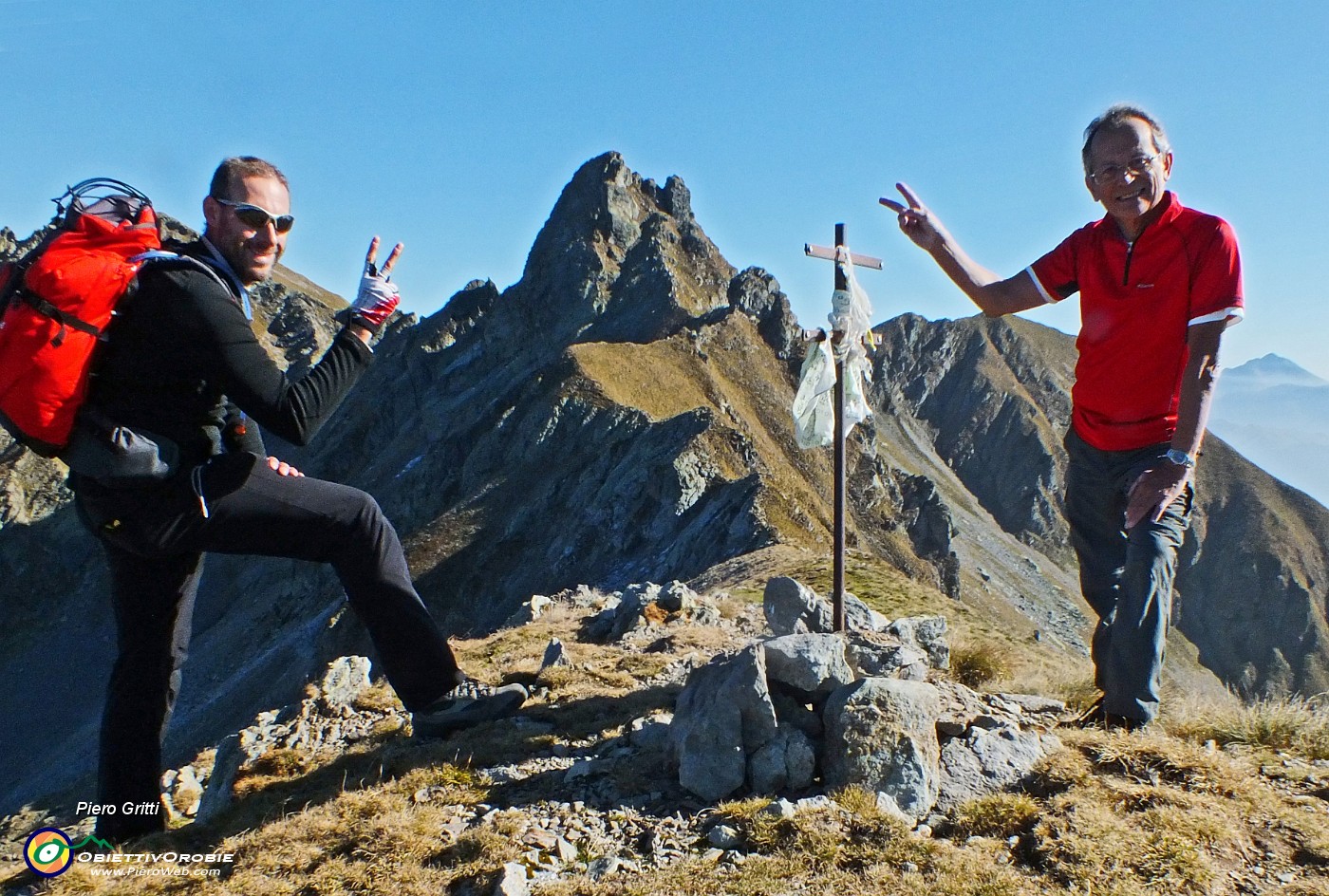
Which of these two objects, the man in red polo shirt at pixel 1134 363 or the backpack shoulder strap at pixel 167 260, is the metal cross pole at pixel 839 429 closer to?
the man in red polo shirt at pixel 1134 363

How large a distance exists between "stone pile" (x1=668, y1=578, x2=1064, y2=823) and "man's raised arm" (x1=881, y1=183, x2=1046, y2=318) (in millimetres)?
2499

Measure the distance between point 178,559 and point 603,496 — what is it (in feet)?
142

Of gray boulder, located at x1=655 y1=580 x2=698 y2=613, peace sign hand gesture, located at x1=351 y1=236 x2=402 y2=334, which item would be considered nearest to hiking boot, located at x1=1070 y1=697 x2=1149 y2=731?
peace sign hand gesture, located at x1=351 y1=236 x2=402 y2=334

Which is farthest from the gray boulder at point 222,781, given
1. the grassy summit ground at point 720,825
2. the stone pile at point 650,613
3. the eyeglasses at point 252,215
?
the stone pile at point 650,613

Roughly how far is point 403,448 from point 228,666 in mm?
30293

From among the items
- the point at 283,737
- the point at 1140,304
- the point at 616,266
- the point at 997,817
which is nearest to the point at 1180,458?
the point at 1140,304

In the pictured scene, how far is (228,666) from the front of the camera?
61688mm

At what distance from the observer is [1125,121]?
190 inches

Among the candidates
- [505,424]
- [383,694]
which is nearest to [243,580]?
[505,424]

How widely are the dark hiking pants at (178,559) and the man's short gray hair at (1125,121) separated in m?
4.58

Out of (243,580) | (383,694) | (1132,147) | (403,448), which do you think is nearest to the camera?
(1132,147)

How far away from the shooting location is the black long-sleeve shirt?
3998mm

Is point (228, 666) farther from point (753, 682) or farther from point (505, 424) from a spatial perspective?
point (753, 682)

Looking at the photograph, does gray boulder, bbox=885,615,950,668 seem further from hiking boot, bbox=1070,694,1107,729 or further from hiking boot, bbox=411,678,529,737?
hiking boot, bbox=411,678,529,737
